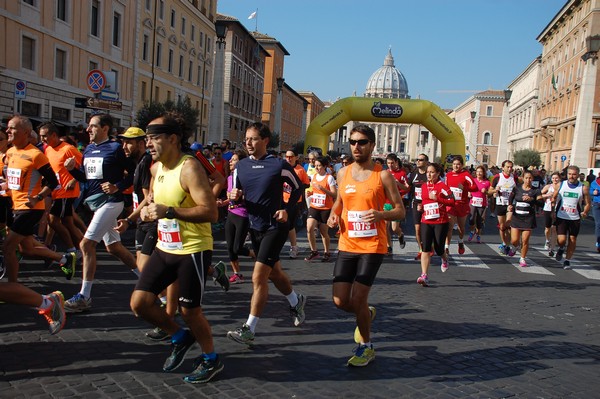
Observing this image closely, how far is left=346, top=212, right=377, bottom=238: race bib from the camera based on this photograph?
4980 mm

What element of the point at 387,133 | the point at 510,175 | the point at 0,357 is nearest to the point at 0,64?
the point at 510,175

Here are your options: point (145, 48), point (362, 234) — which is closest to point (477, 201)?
point (362, 234)

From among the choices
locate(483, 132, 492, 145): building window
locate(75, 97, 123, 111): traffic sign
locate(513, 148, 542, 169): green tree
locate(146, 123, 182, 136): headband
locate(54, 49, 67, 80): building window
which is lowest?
locate(146, 123, 182, 136): headband

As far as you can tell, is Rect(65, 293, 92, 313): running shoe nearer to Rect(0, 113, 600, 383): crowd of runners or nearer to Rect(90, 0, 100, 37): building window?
Rect(0, 113, 600, 383): crowd of runners

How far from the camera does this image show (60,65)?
28000 mm

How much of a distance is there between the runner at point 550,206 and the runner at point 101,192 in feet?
28.4

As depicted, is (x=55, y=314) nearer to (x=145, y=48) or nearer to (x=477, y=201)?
(x=477, y=201)

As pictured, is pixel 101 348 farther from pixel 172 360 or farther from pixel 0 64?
pixel 0 64

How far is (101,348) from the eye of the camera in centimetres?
491

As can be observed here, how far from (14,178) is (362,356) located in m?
4.07

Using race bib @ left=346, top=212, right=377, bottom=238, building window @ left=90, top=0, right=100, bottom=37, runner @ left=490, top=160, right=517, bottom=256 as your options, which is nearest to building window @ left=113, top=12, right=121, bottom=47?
building window @ left=90, top=0, right=100, bottom=37

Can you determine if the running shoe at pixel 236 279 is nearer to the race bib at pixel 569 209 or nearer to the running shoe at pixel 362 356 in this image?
the running shoe at pixel 362 356

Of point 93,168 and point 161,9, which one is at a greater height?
point 161,9

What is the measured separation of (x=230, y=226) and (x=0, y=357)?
10.7 ft
